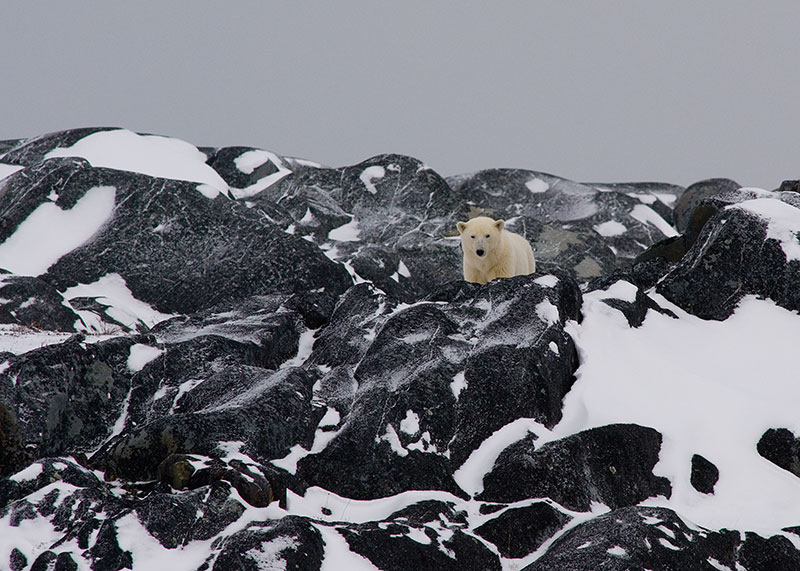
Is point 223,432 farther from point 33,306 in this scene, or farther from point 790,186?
point 790,186

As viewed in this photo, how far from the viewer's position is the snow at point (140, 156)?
31.7 m

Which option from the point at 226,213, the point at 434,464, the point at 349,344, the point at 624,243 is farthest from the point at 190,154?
the point at 434,464

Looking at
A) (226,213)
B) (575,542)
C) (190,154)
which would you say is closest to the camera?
(575,542)

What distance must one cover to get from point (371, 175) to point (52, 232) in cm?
1409

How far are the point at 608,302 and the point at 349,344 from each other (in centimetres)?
413

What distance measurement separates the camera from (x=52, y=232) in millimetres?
25766

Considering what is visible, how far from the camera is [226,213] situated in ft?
84.8

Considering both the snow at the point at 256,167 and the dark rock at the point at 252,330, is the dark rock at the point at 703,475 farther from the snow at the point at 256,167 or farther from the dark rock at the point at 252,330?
the snow at the point at 256,167

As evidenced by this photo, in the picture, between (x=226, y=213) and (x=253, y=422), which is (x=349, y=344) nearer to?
(x=253, y=422)

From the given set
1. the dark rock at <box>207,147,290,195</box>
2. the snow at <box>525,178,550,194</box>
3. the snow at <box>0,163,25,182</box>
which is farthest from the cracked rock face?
the dark rock at <box>207,147,290,195</box>

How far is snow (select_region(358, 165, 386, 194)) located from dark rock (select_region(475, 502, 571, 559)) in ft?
87.3

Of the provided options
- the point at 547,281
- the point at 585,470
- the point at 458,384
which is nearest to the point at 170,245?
the point at 547,281

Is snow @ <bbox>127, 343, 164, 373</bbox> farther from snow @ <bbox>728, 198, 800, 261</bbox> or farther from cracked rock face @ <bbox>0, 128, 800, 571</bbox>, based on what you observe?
snow @ <bbox>728, 198, 800, 261</bbox>

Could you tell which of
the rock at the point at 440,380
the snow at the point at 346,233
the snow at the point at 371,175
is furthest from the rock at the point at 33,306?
the snow at the point at 371,175
